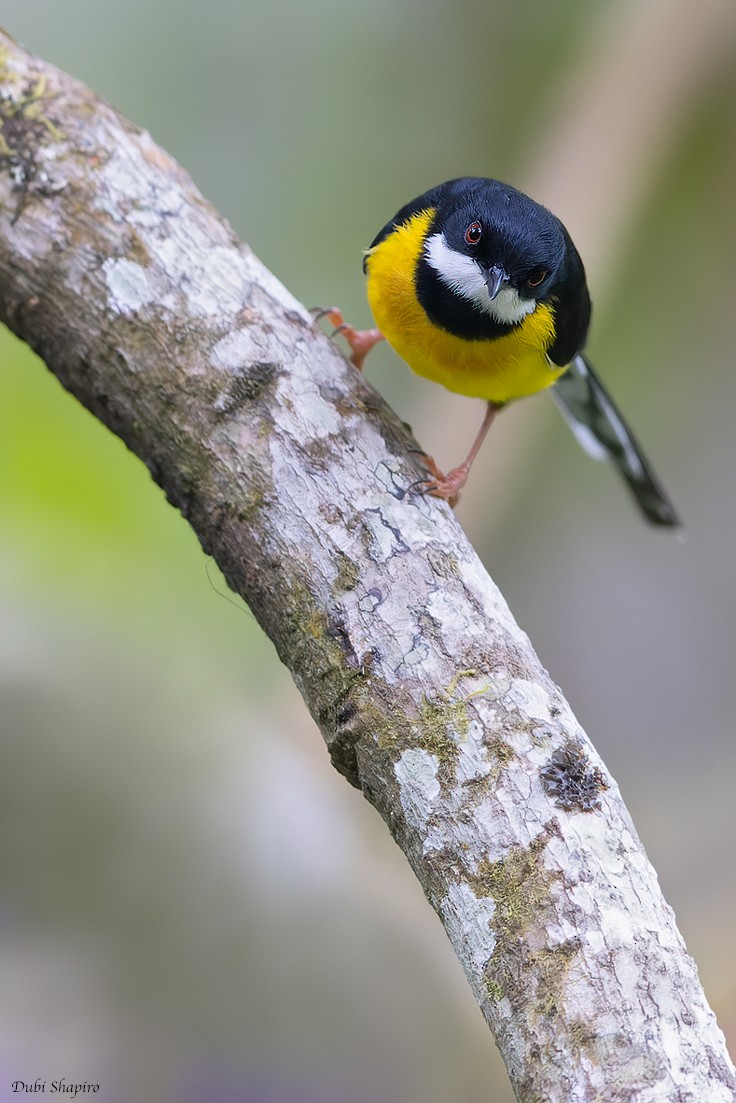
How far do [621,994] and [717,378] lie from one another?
19.1 feet

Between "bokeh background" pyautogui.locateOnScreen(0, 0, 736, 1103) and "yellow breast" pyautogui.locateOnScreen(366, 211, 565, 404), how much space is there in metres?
0.84

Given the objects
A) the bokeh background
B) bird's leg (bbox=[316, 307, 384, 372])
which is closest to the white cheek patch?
bird's leg (bbox=[316, 307, 384, 372])

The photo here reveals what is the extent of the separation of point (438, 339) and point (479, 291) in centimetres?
16

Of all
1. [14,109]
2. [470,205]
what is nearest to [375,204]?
[470,205]

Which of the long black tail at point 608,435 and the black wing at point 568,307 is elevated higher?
the black wing at point 568,307

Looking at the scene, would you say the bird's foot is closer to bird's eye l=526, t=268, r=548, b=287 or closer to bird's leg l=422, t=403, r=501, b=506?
bird's leg l=422, t=403, r=501, b=506

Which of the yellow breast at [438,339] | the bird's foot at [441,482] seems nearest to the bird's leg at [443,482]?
the bird's foot at [441,482]

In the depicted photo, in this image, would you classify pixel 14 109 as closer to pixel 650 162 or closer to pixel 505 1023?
pixel 505 1023

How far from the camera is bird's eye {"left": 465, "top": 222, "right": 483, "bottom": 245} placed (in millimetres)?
2357

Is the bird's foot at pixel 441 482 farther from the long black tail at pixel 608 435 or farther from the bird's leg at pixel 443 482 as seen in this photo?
the long black tail at pixel 608 435

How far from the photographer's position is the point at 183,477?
1.93 metres

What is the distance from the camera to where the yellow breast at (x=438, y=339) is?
244 centimetres

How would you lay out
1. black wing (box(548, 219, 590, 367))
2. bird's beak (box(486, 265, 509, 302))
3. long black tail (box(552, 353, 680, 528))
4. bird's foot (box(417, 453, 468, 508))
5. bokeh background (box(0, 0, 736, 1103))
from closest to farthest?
bird's foot (box(417, 453, 468, 508)), bird's beak (box(486, 265, 509, 302)), black wing (box(548, 219, 590, 367)), long black tail (box(552, 353, 680, 528)), bokeh background (box(0, 0, 736, 1103))

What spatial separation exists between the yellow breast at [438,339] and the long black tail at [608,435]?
0.87 m
